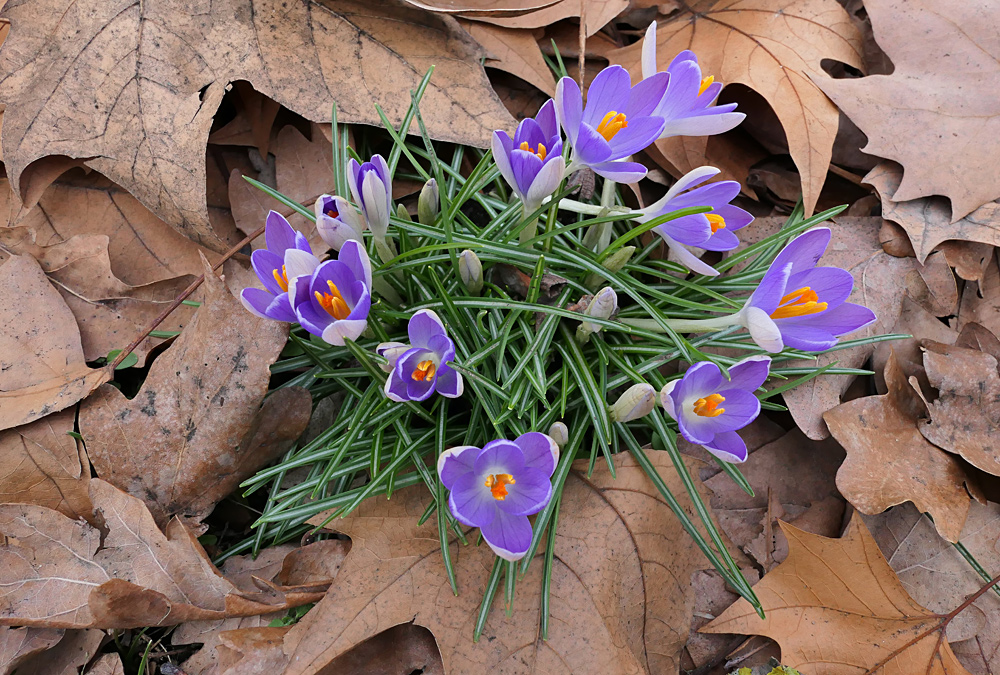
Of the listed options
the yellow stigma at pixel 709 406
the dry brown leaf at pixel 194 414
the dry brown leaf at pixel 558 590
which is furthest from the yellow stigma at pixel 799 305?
the dry brown leaf at pixel 194 414

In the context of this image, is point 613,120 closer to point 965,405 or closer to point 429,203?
point 429,203

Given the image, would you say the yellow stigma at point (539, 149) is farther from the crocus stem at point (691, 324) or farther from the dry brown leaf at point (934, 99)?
the dry brown leaf at point (934, 99)

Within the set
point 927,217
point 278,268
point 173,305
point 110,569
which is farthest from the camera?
point 927,217

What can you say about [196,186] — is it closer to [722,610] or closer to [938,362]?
[722,610]

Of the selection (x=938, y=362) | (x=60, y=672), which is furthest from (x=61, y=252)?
(x=938, y=362)

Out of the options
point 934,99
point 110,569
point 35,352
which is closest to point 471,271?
point 110,569

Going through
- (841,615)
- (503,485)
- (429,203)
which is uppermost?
(429,203)

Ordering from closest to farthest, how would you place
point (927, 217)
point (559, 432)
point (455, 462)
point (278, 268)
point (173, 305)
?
point (455, 462) < point (278, 268) < point (559, 432) < point (173, 305) < point (927, 217)
